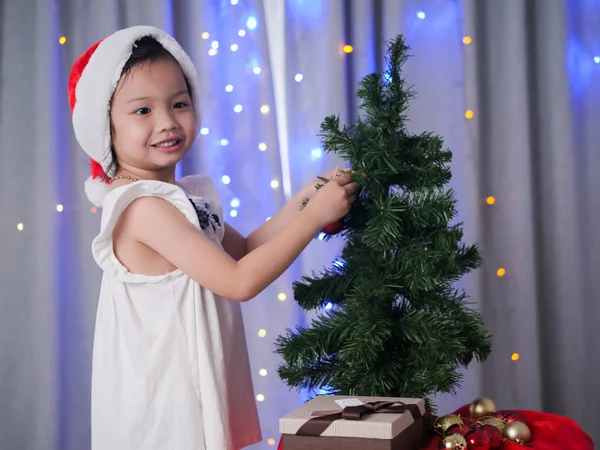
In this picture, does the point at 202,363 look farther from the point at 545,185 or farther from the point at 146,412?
the point at 545,185

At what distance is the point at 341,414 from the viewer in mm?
884

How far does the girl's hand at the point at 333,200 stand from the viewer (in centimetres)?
109

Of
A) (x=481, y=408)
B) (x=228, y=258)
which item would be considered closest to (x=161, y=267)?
(x=228, y=258)

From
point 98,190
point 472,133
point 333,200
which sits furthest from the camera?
point 472,133

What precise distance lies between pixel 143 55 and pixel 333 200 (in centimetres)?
47

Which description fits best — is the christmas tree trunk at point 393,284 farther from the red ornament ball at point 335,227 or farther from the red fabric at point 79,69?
the red fabric at point 79,69

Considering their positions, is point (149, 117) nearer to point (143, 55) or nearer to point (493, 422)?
point (143, 55)

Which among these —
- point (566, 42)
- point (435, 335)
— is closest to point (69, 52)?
point (566, 42)

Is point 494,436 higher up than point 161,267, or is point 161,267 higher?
point 161,267

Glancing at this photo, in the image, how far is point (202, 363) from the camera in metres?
1.17

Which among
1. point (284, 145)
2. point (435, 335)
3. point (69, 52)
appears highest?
point (69, 52)

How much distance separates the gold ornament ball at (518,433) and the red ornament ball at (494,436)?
0.01 meters

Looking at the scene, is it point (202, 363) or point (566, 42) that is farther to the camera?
point (566, 42)

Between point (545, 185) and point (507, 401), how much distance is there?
676 millimetres
